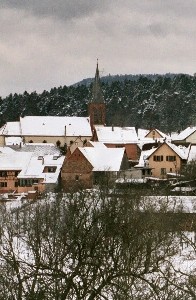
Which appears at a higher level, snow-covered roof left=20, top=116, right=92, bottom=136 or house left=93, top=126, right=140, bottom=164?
snow-covered roof left=20, top=116, right=92, bottom=136

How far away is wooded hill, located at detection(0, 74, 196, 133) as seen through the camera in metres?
92.2

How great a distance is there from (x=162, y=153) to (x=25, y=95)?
59.2 m

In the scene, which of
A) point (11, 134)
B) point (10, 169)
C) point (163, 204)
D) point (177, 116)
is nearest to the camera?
point (163, 204)

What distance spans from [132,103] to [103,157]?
2295 inches

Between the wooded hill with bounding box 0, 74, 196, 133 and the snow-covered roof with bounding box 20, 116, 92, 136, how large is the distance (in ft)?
82.1

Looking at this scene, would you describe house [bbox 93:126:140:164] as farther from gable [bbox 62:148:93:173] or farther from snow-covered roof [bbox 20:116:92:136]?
gable [bbox 62:148:93:173]

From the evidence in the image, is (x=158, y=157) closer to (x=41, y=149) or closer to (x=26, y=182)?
(x=26, y=182)

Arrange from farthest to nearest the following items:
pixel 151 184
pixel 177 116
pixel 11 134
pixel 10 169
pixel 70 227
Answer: pixel 177 116
pixel 11 134
pixel 10 169
pixel 151 184
pixel 70 227

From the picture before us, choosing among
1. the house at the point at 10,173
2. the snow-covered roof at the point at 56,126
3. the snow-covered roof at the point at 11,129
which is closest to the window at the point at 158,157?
the house at the point at 10,173

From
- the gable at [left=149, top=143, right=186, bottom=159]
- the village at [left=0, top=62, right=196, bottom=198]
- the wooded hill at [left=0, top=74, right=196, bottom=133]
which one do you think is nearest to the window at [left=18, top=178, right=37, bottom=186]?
the village at [left=0, top=62, right=196, bottom=198]

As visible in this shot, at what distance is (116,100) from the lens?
101 m

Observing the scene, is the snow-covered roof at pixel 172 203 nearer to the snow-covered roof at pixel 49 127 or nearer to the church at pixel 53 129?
the church at pixel 53 129

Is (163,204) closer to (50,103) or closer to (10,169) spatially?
(10,169)

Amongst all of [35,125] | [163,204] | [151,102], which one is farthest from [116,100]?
[163,204]
